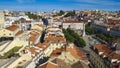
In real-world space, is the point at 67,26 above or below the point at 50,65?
below

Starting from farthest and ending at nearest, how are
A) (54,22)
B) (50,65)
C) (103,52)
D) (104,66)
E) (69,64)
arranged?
(54,22), (103,52), (104,66), (69,64), (50,65)

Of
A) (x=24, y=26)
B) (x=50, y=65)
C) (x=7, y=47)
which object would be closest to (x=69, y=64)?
(x=50, y=65)

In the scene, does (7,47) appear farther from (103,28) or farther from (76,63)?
(103,28)

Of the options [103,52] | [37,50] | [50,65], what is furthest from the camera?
[37,50]

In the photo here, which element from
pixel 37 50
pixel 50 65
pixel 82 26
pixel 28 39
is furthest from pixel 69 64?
pixel 82 26

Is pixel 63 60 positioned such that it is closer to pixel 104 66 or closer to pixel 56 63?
pixel 56 63

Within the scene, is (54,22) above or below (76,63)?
below

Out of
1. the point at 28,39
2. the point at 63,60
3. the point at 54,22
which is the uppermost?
the point at 63,60

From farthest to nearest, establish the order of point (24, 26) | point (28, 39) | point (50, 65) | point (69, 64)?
point (24, 26) < point (28, 39) < point (69, 64) < point (50, 65)

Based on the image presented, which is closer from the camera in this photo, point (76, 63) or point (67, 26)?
point (76, 63)

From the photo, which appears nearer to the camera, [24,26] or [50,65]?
[50,65]
